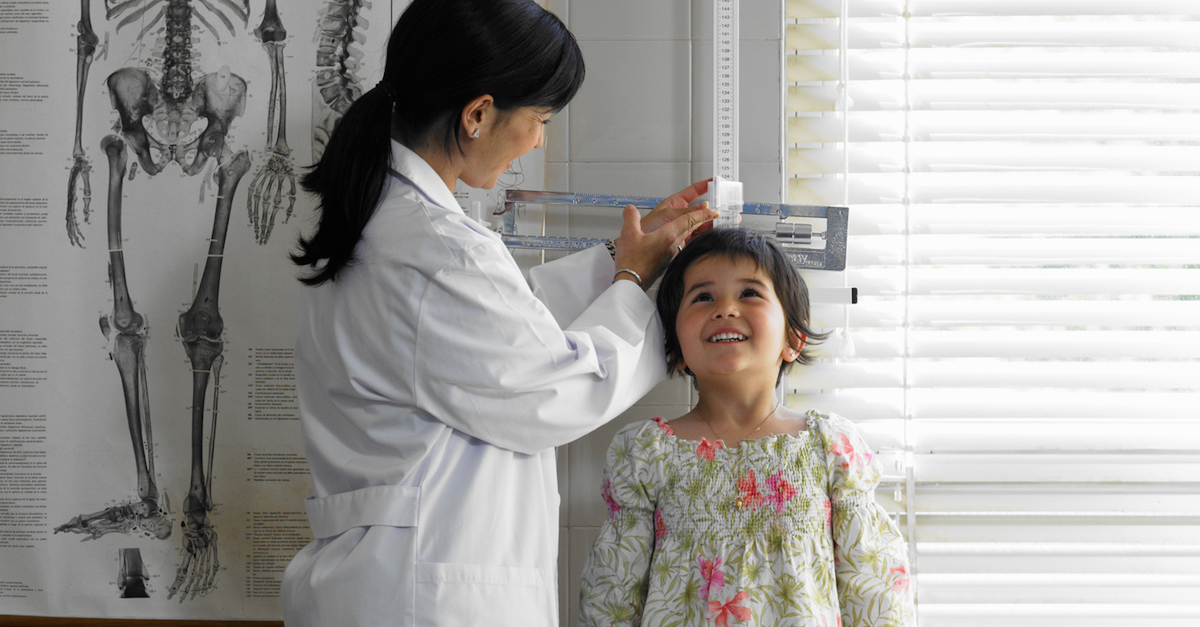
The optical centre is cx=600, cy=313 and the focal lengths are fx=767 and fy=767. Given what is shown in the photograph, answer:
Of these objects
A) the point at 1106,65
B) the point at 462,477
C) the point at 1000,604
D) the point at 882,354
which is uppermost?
the point at 1106,65

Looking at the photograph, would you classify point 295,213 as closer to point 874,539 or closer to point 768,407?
point 768,407

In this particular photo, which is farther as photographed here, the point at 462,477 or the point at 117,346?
the point at 117,346

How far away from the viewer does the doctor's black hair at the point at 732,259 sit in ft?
3.85

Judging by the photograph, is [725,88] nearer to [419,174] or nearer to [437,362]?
[419,174]

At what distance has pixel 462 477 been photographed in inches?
38.5

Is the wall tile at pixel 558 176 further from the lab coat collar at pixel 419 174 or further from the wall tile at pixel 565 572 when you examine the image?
the wall tile at pixel 565 572

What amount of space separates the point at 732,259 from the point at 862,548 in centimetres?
46

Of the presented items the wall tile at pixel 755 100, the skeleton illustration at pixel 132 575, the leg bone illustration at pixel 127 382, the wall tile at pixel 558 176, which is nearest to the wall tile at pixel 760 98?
the wall tile at pixel 755 100

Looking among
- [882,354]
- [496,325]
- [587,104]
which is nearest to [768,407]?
[882,354]

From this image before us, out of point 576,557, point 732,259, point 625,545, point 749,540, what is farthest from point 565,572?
point 732,259

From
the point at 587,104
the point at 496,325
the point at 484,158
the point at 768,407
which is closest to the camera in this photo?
the point at 496,325

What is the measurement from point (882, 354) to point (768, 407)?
36 cm

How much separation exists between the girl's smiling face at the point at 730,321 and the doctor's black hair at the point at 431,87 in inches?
14.0

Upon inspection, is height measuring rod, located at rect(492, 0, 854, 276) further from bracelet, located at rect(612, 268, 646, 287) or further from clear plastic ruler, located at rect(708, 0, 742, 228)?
bracelet, located at rect(612, 268, 646, 287)
